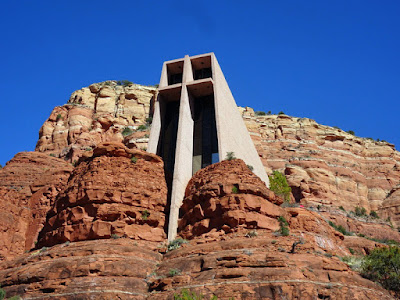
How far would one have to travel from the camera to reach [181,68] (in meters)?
32.5

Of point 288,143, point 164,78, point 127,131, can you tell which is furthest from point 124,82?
point 164,78

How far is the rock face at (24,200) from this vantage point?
81.5 ft

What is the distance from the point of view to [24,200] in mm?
27125

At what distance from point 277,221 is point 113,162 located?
8.65 meters

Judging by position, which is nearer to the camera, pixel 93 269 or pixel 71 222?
pixel 93 269

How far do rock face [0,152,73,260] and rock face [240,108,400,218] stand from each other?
99.2 feet

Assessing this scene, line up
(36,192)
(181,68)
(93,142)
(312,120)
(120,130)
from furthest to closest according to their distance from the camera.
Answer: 1. (312,120)
2. (120,130)
3. (93,142)
4. (181,68)
5. (36,192)

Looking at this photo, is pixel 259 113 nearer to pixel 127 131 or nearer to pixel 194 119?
pixel 127 131

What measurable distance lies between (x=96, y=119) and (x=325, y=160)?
29393 millimetres

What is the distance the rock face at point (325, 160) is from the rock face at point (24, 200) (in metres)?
30.2

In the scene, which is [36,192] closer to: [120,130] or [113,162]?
[113,162]

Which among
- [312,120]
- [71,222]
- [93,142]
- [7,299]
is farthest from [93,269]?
[312,120]

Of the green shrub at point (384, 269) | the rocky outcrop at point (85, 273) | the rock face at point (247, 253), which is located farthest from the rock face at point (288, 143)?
the rocky outcrop at point (85, 273)

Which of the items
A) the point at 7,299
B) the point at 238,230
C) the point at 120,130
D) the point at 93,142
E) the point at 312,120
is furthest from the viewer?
the point at 312,120
